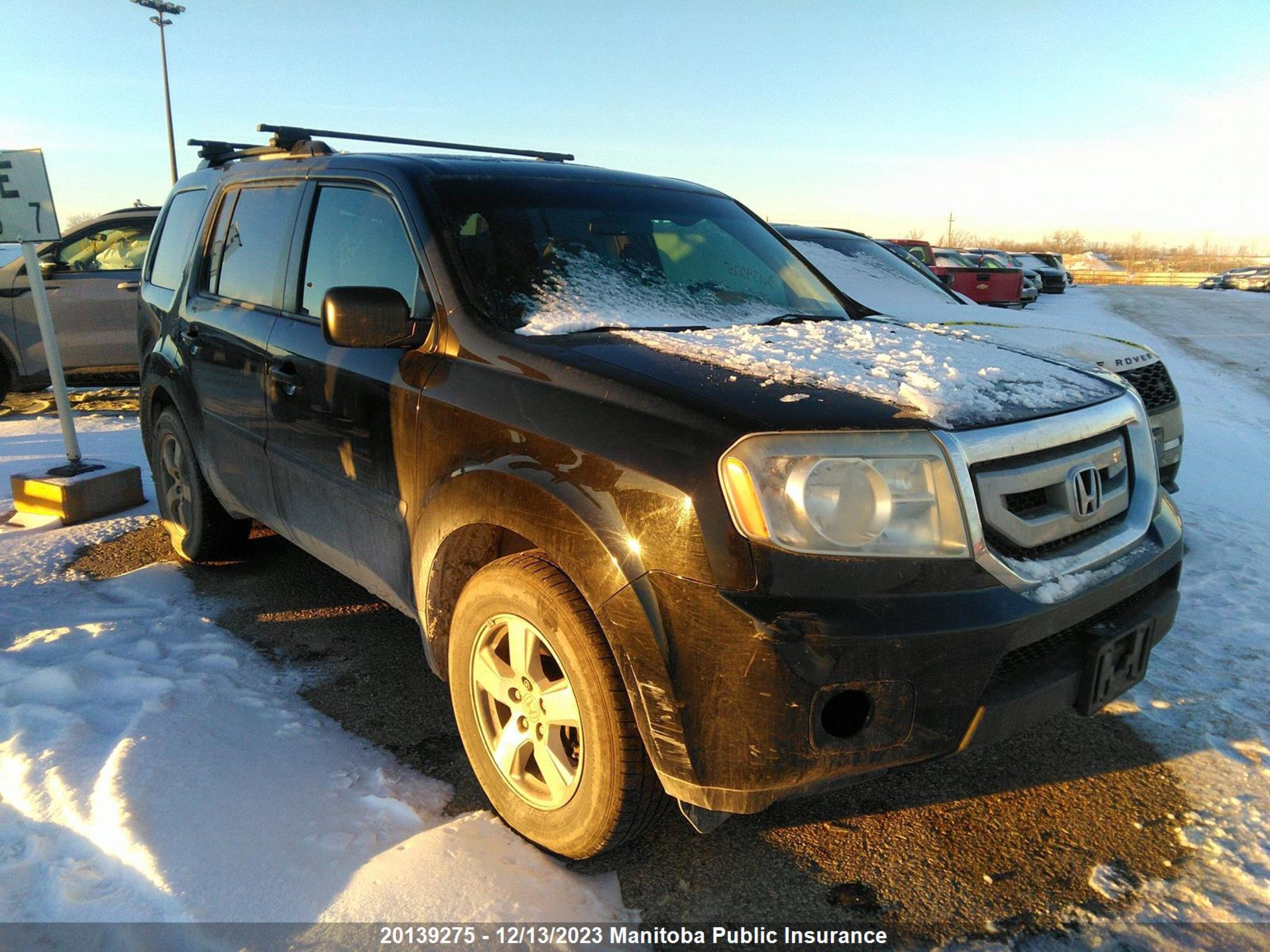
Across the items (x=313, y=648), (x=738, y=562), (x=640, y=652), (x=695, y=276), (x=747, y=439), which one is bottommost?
(x=313, y=648)

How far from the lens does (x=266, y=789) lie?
8.30 feet

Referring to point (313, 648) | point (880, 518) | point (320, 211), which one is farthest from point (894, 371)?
point (313, 648)

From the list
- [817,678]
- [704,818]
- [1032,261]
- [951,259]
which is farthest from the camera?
[1032,261]

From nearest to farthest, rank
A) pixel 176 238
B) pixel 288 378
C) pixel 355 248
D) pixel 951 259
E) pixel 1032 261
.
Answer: pixel 355 248 < pixel 288 378 < pixel 176 238 < pixel 951 259 < pixel 1032 261

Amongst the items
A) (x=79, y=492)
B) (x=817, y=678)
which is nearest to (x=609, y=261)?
(x=817, y=678)

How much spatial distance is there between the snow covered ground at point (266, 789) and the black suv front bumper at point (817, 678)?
0.56 metres

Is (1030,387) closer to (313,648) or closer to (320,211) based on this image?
(320,211)

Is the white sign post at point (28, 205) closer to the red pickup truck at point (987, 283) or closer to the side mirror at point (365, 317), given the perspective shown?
the side mirror at point (365, 317)

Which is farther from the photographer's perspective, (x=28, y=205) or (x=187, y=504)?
(x=28, y=205)

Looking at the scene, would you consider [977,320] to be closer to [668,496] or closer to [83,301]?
[668,496]

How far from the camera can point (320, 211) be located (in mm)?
3240

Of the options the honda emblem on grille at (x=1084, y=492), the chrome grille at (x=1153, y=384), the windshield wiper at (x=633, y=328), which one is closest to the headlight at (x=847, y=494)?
the honda emblem on grille at (x=1084, y=492)

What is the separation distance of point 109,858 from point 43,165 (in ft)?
15.3

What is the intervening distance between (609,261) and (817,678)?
1.63 meters
